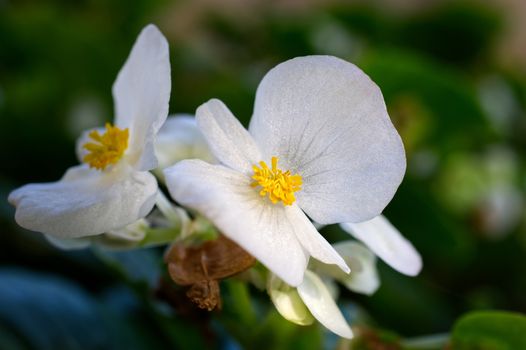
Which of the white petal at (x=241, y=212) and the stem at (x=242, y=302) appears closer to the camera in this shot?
the white petal at (x=241, y=212)

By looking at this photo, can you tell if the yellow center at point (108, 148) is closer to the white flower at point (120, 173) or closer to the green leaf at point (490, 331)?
the white flower at point (120, 173)

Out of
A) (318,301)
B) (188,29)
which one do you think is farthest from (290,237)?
(188,29)

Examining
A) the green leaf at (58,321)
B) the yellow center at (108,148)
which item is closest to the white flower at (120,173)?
the yellow center at (108,148)

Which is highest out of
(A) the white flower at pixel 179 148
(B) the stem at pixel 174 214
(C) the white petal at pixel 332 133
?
(C) the white petal at pixel 332 133

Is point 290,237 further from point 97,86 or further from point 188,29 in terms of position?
point 188,29

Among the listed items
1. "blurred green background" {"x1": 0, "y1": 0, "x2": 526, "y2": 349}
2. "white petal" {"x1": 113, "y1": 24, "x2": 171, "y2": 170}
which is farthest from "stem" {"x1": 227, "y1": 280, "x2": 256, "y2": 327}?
"white petal" {"x1": 113, "y1": 24, "x2": 171, "y2": 170}

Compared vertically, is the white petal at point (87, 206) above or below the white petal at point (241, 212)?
below
